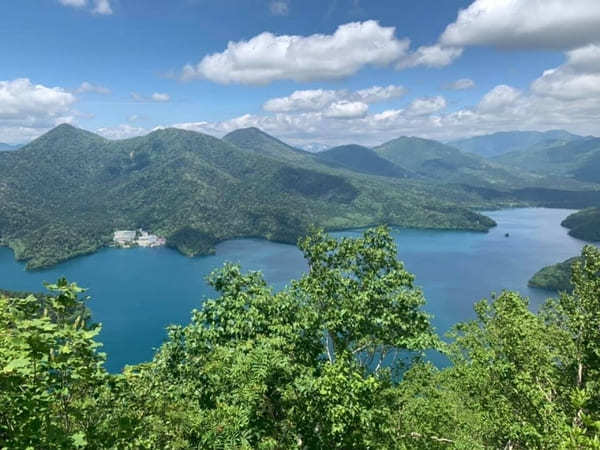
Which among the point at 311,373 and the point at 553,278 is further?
the point at 553,278

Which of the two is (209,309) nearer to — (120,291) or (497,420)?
(497,420)

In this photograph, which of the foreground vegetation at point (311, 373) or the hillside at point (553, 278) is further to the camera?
the hillside at point (553, 278)

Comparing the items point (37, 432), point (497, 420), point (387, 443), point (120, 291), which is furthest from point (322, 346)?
point (120, 291)

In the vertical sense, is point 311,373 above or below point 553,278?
above

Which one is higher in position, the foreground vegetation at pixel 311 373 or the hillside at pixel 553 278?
the foreground vegetation at pixel 311 373
